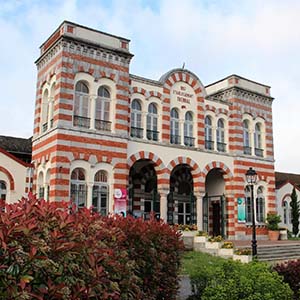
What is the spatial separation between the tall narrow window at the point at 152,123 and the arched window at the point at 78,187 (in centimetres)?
450

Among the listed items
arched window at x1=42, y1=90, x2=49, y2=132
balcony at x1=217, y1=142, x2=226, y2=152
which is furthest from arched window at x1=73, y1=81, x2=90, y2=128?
balcony at x1=217, y1=142, x2=226, y2=152

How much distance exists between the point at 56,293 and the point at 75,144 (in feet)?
51.2

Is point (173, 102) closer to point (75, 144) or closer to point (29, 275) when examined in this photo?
point (75, 144)

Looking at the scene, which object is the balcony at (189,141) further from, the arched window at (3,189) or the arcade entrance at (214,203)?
the arched window at (3,189)

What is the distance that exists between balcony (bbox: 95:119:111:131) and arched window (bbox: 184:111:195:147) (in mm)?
5149

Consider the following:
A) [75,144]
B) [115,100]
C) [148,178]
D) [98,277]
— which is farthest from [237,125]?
[98,277]

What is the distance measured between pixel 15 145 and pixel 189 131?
1121 centimetres

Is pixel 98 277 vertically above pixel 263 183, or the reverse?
pixel 263 183

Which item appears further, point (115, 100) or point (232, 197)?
point (232, 197)

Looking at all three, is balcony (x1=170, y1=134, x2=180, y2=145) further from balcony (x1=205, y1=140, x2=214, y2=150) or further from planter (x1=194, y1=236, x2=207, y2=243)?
planter (x1=194, y1=236, x2=207, y2=243)

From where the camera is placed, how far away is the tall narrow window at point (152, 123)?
21.8 meters

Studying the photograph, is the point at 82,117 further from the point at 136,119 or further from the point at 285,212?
the point at 285,212

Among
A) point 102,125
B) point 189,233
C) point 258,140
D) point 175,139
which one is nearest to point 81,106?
point 102,125

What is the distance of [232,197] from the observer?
24641 millimetres
